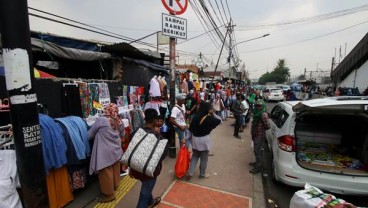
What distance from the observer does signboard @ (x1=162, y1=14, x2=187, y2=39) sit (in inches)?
198

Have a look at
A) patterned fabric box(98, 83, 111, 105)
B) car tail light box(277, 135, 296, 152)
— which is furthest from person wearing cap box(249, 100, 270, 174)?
patterned fabric box(98, 83, 111, 105)

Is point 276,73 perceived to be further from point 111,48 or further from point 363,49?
point 111,48

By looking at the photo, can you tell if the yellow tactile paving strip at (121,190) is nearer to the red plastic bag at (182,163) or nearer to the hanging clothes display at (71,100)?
the red plastic bag at (182,163)

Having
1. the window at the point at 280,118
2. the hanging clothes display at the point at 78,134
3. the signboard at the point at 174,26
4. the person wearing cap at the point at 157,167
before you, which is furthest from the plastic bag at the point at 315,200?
the signboard at the point at 174,26

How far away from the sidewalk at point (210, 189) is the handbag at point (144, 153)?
127 centimetres

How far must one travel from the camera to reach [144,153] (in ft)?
9.73

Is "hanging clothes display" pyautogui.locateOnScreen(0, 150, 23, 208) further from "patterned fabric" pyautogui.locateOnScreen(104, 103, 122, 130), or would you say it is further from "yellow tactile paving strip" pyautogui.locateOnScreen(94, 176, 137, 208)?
"patterned fabric" pyautogui.locateOnScreen(104, 103, 122, 130)

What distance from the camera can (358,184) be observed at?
3.79 metres

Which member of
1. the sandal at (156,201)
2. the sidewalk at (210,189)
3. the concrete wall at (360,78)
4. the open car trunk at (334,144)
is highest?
the concrete wall at (360,78)

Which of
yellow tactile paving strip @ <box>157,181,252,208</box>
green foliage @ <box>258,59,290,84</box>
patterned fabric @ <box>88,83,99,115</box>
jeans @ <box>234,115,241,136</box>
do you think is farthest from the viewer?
green foliage @ <box>258,59,290,84</box>

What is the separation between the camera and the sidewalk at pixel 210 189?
13.0ft

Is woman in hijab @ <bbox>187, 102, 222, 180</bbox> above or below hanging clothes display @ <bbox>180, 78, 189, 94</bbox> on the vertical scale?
below

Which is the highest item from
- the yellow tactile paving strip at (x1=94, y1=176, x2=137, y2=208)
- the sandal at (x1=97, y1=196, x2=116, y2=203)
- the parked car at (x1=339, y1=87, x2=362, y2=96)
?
the parked car at (x1=339, y1=87, x2=362, y2=96)

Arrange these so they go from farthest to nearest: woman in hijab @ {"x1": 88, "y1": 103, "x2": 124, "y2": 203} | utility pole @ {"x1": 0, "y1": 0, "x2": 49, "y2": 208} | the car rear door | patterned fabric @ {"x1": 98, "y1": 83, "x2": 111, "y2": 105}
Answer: the car rear door, patterned fabric @ {"x1": 98, "y1": 83, "x2": 111, "y2": 105}, woman in hijab @ {"x1": 88, "y1": 103, "x2": 124, "y2": 203}, utility pole @ {"x1": 0, "y1": 0, "x2": 49, "y2": 208}
